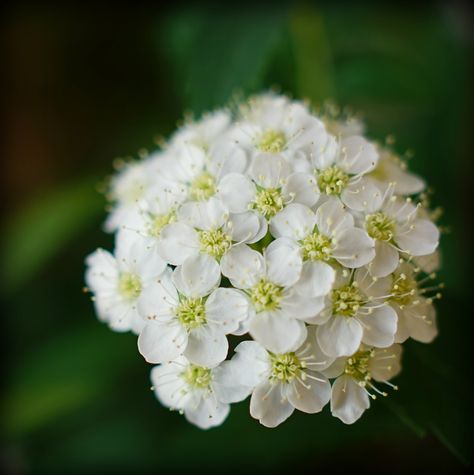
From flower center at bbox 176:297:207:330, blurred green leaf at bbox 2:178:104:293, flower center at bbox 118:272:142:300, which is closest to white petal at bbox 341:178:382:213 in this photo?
flower center at bbox 176:297:207:330

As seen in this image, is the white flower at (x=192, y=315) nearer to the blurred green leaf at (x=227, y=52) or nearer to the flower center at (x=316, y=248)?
the flower center at (x=316, y=248)

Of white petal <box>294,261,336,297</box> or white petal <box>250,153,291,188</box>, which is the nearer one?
white petal <box>294,261,336,297</box>

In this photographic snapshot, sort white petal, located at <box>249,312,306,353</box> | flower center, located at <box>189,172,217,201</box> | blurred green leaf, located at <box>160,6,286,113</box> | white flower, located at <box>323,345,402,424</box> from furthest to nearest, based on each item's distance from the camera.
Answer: blurred green leaf, located at <box>160,6,286,113</box> → flower center, located at <box>189,172,217,201</box> → white flower, located at <box>323,345,402,424</box> → white petal, located at <box>249,312,306,353</box>

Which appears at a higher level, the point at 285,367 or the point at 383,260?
the point at 383,260

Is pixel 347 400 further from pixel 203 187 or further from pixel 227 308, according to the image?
pixel 203 187

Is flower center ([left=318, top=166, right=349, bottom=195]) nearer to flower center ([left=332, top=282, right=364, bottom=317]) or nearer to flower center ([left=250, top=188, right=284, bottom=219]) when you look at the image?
flower center ([left=250, top=188, right=284, bottom=219])

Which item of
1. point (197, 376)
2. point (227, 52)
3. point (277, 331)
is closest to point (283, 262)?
point (277, 331)

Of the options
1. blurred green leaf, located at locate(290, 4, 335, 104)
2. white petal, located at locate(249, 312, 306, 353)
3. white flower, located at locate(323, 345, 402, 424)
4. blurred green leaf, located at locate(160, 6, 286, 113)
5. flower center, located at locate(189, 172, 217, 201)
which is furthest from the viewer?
blurred green leaf, located at locate(290, 4, 335, 104)

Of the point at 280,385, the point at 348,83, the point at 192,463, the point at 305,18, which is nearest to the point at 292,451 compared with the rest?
the point at 192,463
